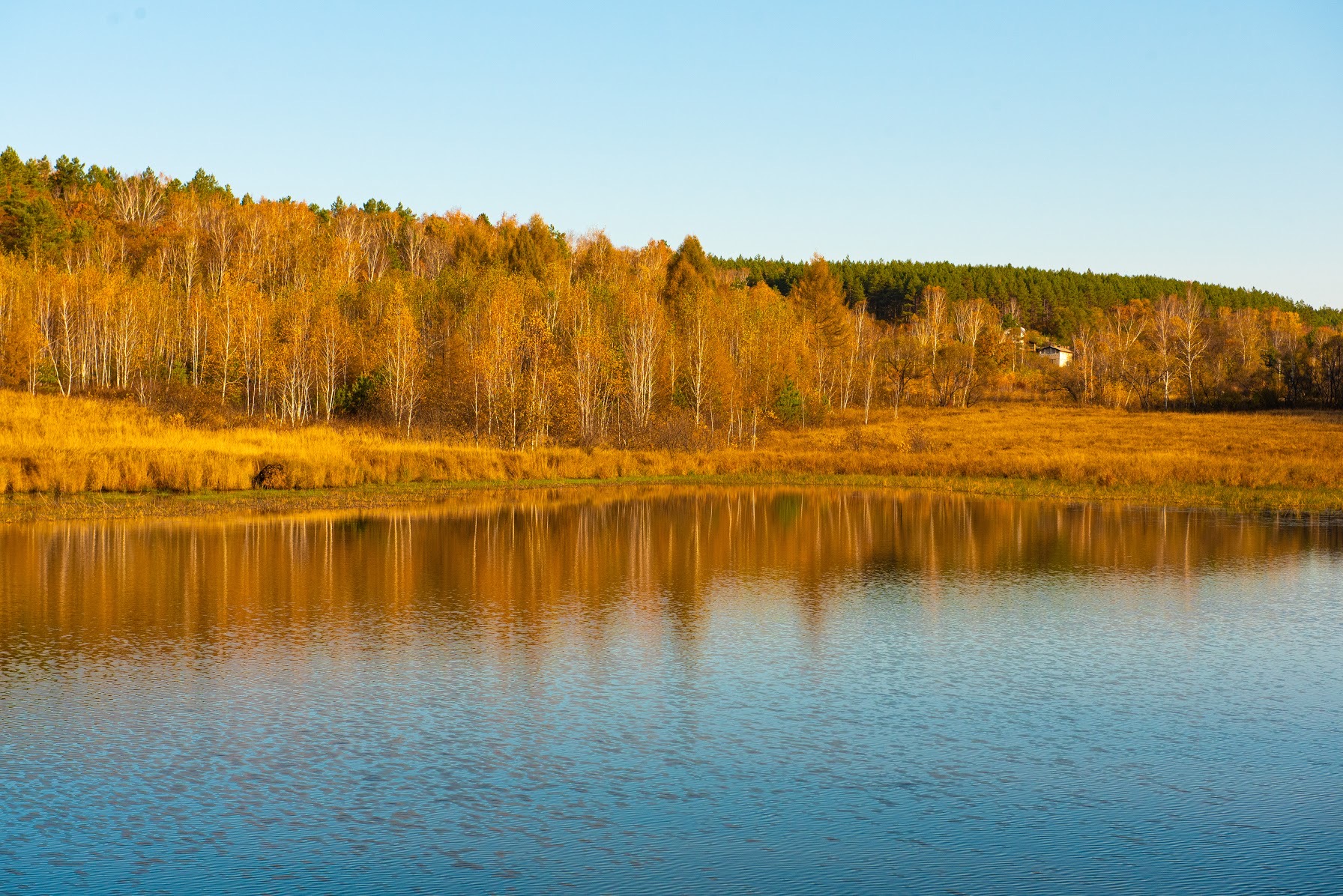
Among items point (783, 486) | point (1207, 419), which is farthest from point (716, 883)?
point (1207, 419)

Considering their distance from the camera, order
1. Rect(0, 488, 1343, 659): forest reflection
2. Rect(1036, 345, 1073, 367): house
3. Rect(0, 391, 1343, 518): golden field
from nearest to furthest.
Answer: Rect(0, 488, 1343, 659): forest reflection → Rect(0, 391, 1343, 518): golden field → Rect(1036, 345, 1073, 367): house

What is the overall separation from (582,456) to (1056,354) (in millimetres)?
107496

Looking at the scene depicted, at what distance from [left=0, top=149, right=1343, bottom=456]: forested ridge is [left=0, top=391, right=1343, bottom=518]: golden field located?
25.9 ft

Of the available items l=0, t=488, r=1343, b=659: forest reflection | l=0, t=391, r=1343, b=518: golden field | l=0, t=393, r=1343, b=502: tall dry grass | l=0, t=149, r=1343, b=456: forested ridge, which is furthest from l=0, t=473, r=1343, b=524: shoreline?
l=0, t=149, r=1343, b=456: forested ridge

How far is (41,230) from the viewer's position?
86250 millimetres

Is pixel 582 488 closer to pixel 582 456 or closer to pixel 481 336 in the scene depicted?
pixel 582 456

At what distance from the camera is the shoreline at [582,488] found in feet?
104

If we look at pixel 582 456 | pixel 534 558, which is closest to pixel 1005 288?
pixel 582 456

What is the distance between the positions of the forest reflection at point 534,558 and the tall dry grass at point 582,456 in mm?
6200

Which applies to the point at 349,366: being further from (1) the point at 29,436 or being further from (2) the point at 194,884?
(2) the point at 194,884

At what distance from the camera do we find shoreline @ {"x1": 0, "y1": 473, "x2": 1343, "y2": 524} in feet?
104

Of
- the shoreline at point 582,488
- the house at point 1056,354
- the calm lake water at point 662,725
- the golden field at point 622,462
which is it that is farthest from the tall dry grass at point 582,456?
the house at point 1056,354

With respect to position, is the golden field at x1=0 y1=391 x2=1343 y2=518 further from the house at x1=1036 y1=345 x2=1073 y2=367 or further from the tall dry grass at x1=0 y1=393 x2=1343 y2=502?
the house at x1=1036 y1=345 x2=1073 y2=367

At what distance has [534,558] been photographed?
25156 mm
